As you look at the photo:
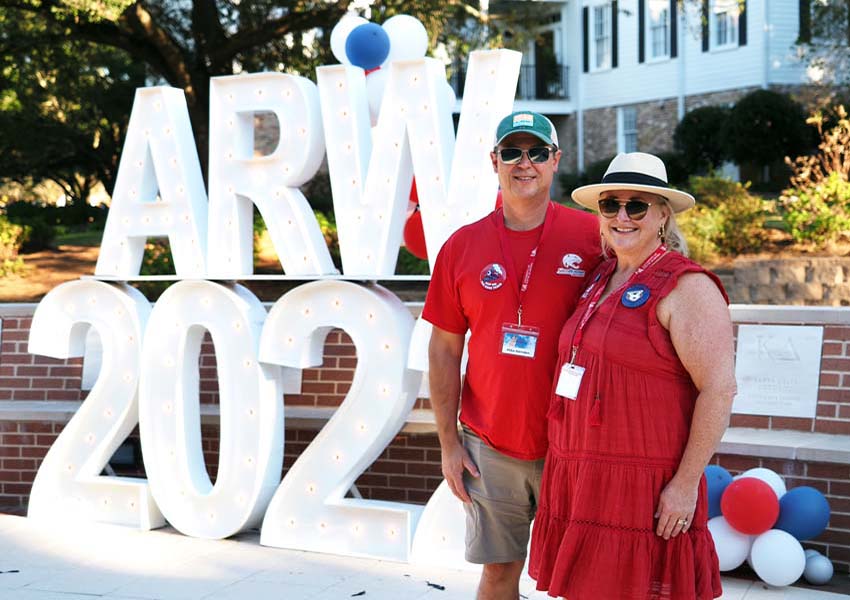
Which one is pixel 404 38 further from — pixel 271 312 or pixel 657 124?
pixel 657 124

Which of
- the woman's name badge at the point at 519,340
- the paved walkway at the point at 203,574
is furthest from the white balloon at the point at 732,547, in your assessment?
the woman's name badge at the point at 519,340

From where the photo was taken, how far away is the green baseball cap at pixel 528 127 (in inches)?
149

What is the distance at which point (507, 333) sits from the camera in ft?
12.0

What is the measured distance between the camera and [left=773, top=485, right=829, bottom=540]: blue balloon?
17.1ft

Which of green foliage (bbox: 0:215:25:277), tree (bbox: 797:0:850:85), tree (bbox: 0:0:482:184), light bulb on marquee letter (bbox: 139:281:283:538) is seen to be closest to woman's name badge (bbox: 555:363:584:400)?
light bulb on marquee letter (bbox: 139:281:283:538)

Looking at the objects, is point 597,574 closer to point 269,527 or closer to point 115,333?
point 269,527

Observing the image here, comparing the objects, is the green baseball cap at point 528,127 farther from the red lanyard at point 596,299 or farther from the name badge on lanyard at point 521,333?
the red lanyard at point 596,299

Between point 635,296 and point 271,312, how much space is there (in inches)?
128

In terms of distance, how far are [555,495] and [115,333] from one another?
3.92 metres

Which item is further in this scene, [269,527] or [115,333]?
[115,333]

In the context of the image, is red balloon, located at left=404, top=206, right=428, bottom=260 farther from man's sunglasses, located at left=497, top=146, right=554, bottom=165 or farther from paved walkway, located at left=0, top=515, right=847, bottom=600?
man's sunglasses, located at left=497, top=146, right=554, bottom=165

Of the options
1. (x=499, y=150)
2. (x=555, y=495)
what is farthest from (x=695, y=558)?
(x=499, y=150)

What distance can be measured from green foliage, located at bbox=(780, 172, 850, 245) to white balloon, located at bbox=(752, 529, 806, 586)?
24.0 ft

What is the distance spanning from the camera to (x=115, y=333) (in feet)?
21.4
